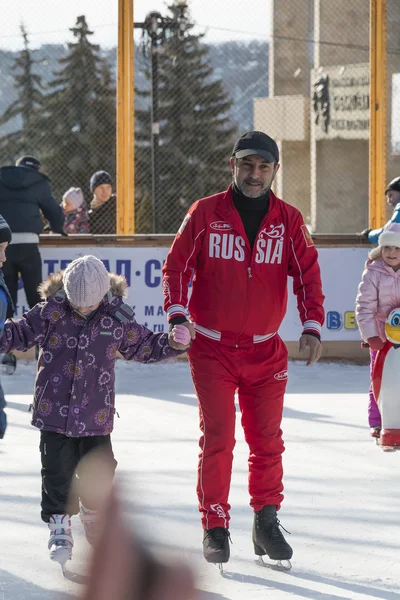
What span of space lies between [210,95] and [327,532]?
18.9 feet

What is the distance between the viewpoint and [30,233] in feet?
25.9

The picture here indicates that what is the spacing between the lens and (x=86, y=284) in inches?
125

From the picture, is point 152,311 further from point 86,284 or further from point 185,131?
point 86,284

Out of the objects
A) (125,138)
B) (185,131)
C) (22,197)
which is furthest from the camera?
(185,131)

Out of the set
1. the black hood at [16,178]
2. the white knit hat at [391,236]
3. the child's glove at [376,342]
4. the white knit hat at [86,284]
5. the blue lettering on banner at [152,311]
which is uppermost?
the black hood at [16,178]

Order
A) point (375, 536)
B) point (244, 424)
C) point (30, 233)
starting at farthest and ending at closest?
point (30, 233), point (375, 536), point (244, 424)

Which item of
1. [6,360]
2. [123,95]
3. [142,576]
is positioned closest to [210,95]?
[123,95]

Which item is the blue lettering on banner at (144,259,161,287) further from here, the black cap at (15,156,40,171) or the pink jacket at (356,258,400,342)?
the pink jacket at (356,258,400,342)

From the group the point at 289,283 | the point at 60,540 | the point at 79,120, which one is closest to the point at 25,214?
the point at 79,120

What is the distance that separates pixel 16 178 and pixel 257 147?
482 centimetres

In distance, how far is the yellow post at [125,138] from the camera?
8.65 meters

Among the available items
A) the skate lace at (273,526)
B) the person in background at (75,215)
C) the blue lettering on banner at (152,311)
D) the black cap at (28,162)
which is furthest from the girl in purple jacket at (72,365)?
the person in background at (75,215)

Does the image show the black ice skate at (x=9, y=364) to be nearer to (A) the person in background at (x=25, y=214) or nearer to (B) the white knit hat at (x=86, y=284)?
(A) the person in background at (x=25, y=214)

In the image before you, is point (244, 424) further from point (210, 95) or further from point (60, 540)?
point (210, 95)
